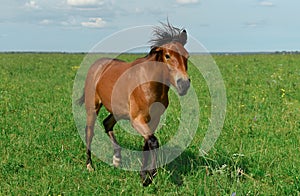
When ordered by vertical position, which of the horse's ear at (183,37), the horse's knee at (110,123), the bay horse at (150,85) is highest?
the horse's ear at (183,37)

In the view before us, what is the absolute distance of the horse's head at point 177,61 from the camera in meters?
4.89

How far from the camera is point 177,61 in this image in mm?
4984

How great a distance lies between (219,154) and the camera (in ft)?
21.7

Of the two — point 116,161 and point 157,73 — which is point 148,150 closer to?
point 157,73

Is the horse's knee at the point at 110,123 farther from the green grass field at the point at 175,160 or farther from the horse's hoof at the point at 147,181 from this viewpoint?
the horse's hoof at the point at 147,181

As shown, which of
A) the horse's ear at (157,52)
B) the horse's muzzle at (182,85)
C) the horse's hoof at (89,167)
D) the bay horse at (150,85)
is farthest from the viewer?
the horse's hoof at (89,167)

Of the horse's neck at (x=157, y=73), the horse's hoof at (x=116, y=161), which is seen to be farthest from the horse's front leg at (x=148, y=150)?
the horse's hoof at (x=116, y=161)

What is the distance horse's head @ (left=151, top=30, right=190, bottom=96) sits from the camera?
489cm

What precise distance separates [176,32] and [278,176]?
2425 mm

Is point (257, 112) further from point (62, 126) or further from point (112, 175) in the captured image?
point (112, 175)

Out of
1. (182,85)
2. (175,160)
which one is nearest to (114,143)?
(175,160)

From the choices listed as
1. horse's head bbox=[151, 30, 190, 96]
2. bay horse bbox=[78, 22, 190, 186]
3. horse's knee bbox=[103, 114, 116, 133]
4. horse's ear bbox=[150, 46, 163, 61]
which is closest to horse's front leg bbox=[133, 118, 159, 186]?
bay horse bbox=[78, 22, 190, 186]

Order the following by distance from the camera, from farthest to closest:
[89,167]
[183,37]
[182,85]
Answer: [89,167], [183,37], [182,85]

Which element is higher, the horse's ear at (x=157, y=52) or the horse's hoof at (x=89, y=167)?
the horse's ear at (x=157, y=52)
